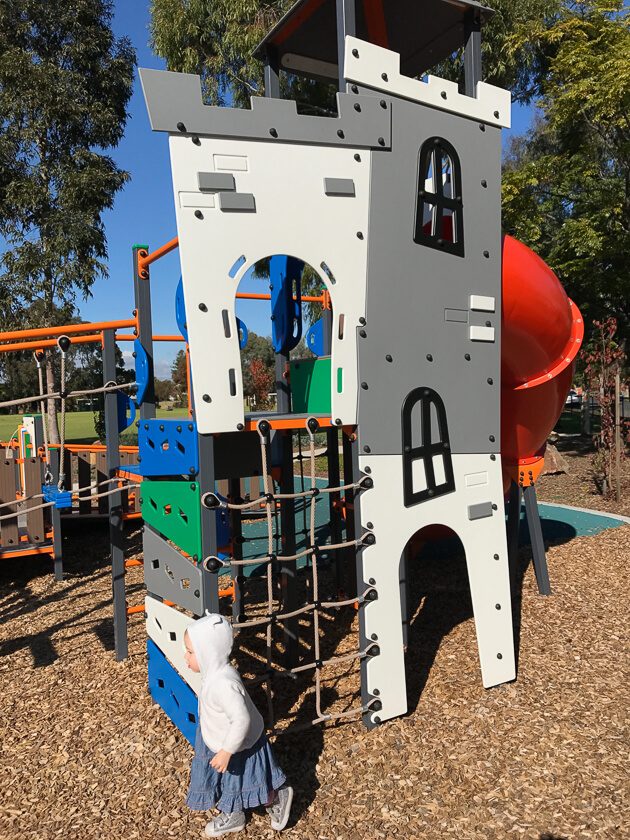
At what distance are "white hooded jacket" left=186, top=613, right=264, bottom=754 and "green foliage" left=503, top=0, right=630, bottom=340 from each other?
42.1 feet

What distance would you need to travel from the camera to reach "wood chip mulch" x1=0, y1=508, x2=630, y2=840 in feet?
9.63

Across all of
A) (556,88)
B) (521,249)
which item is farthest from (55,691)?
(556,88)

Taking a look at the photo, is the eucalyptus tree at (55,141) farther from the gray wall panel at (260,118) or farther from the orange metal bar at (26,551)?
the gray wall panel at (260,118)

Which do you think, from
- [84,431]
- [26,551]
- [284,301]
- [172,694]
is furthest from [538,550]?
[84,431]

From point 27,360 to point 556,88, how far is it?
4381cm

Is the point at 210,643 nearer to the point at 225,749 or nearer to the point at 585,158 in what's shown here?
the point at 225,749

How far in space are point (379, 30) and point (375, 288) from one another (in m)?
2.43

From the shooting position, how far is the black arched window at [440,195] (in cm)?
374

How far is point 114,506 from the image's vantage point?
448 cm

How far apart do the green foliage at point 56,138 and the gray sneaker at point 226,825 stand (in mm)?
17140

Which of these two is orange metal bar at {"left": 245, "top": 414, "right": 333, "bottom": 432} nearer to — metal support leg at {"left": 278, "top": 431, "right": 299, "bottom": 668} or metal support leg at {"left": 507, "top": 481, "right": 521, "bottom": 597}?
metal support leg at {"left": 278, "top": 431, "right": 299, "bottom": 668}

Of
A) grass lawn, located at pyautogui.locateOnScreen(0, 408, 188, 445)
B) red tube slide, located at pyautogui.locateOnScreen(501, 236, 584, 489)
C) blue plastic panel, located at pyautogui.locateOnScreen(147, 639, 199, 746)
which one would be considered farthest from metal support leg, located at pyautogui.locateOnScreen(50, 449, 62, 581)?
red tube slide, located at pyautogui.locateOnScreen(501, 236, 584, 489)

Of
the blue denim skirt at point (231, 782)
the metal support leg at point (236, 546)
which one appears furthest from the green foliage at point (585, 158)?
the blue denim skirt at point (231, 782)

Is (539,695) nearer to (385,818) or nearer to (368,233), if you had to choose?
(385,818)
